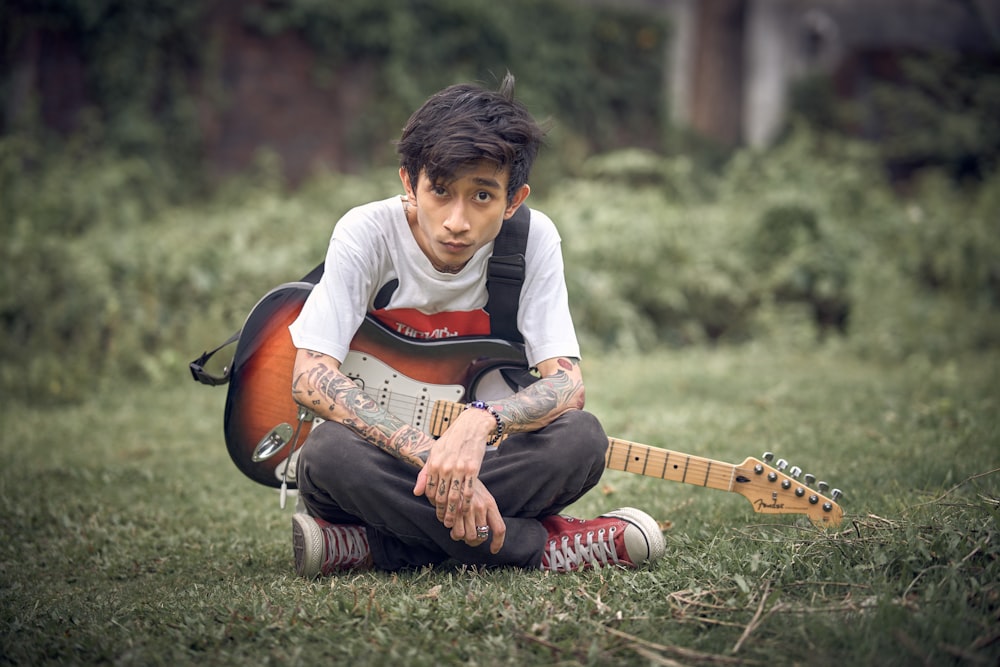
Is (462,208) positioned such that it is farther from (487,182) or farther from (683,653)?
(683,653)

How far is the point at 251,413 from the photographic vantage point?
3348 mm

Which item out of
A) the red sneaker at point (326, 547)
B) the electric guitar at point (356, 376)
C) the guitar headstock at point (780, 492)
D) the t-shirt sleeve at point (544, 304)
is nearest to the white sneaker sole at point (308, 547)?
the red sneaker at point (326, 547)

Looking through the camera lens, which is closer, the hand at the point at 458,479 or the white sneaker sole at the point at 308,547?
the hand at the point at 458,479

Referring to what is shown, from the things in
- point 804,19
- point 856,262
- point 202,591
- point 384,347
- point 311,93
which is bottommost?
point 202,591

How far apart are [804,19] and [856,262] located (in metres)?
9.27

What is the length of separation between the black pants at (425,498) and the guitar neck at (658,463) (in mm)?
186

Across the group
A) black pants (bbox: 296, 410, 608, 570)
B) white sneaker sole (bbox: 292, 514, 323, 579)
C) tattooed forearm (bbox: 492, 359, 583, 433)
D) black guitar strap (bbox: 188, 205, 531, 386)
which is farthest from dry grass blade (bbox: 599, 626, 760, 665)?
black guitar strap (bbox: 188, 205, 531, 386)

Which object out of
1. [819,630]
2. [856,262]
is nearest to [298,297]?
[819,630]

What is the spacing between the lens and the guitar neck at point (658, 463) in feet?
10.5

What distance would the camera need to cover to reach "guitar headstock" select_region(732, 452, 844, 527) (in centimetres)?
319

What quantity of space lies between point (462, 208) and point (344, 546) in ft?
3.98

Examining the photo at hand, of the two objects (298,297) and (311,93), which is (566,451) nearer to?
(298,297)

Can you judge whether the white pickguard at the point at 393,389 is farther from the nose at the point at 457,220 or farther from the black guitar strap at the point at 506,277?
the nose at the point at 457,220

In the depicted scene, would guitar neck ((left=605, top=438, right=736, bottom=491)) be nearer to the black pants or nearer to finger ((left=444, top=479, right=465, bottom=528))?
the black pants
